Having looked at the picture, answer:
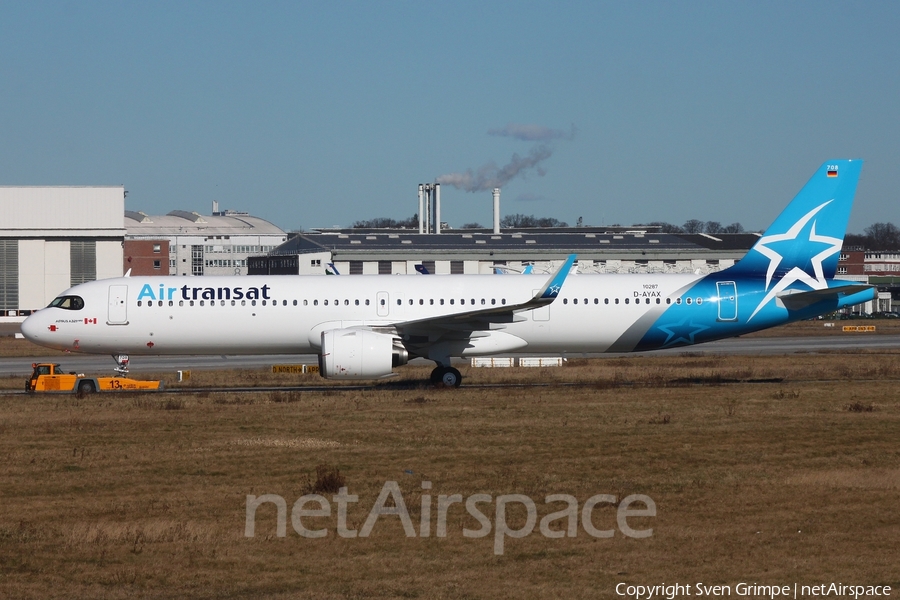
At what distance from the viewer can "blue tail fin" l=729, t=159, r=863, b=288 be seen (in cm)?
3297

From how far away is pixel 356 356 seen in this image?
29766 millimetres

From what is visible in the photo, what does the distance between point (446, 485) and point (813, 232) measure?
20658 millimetres

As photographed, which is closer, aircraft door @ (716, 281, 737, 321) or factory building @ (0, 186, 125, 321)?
aircraft door @ (716, 281, 737, 321)

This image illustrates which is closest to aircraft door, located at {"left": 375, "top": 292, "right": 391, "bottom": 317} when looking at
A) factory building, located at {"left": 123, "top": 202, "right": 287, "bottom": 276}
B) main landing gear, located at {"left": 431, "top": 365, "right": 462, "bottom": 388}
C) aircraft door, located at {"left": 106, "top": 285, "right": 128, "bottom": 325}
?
main landing gear, located at {"left": 431, "top": 365, "right": 462, "bottom": 388}

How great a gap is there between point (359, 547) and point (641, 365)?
3164cm

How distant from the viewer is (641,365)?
142 feet

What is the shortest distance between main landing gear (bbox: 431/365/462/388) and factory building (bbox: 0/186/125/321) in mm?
67601

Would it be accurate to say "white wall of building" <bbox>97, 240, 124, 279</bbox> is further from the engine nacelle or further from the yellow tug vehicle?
the engine nacelle

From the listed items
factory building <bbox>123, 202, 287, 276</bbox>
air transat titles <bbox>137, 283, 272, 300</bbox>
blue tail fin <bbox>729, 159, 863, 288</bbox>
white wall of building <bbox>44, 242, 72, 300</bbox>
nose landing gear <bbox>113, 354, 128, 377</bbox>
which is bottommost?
nose landing gear <bbox>113, 354, 128, 377</bbox>

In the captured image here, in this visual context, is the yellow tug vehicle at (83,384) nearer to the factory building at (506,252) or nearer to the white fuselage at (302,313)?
the white fuselage at (302,313)

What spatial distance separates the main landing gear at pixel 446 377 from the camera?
105ft

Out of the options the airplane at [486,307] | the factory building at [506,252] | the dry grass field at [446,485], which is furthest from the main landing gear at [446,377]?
the factory building at [506,252]

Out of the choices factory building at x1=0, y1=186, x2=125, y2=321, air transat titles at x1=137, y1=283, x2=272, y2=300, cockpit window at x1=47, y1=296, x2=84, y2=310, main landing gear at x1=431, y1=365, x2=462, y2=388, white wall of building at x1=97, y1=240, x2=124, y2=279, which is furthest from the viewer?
white wall of building at x1=97, y1=240, x2=124, y2=279

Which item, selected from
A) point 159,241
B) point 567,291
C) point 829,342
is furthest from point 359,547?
point 159,241
